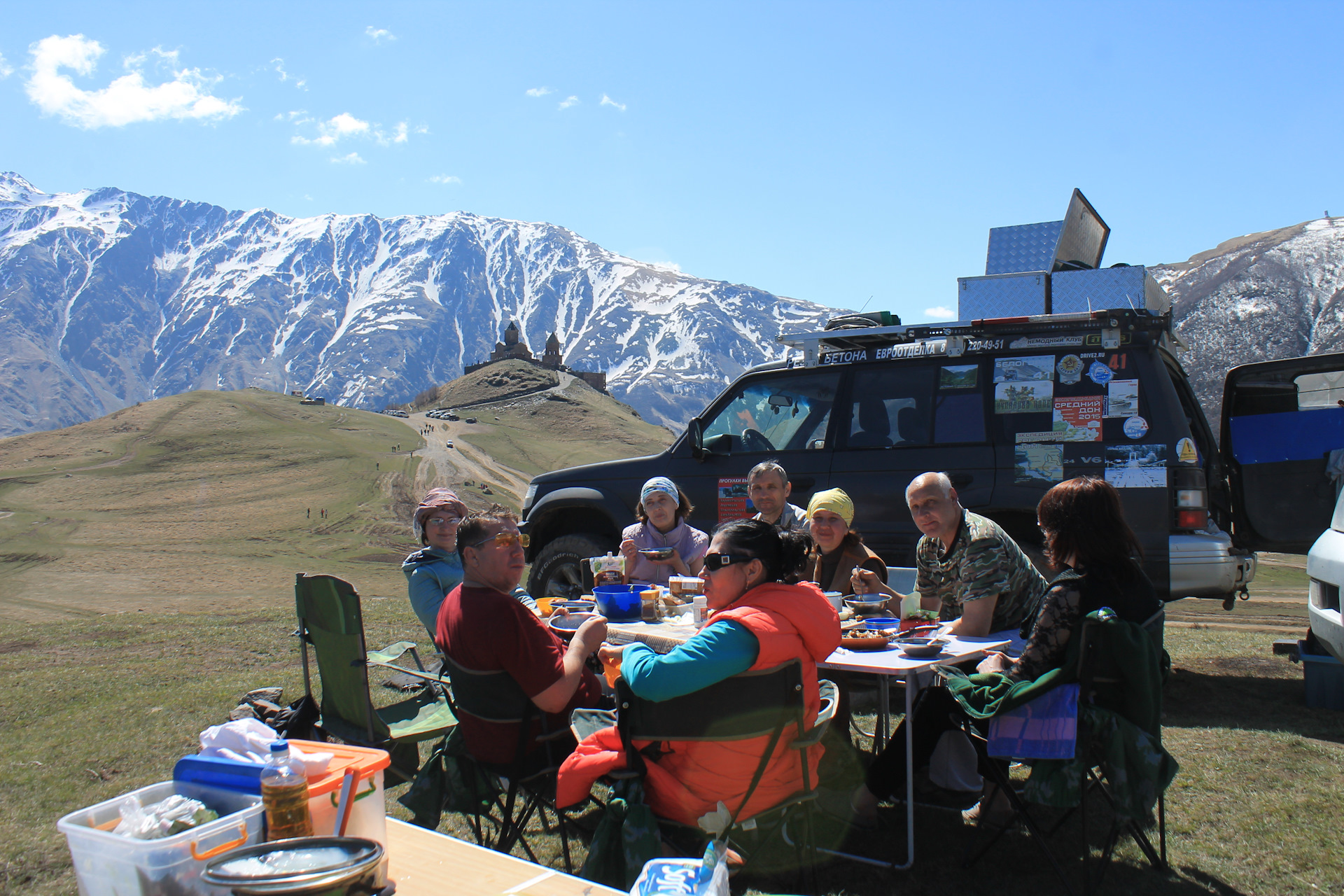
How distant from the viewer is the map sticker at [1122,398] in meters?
5.20

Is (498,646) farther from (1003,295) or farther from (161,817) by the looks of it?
(1003,295)

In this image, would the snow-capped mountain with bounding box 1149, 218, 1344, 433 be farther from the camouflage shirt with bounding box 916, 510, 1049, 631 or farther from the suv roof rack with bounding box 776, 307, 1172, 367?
the camouflage shirt with bounding box 916, 510, 1049, 631

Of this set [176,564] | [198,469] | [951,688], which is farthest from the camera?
[198,469]

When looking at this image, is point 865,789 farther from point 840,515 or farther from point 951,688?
point 840,515

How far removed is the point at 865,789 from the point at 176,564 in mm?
48954

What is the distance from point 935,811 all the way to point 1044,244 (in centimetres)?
399

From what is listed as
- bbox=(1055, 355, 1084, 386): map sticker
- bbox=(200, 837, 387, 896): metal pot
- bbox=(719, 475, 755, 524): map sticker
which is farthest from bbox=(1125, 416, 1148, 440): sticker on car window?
bbox=(200, 837, 387, 896): metal pot

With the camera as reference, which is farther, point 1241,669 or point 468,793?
point 1241,669

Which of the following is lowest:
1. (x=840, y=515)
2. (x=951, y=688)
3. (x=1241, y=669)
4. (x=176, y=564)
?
(x=176, y=564)

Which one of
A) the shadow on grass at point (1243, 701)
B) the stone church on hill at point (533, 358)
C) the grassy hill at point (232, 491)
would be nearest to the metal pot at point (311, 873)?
the shadow on grass at point (1243, 701)

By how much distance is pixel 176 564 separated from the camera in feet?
147

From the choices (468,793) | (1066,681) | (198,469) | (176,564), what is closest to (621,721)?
(468,793)

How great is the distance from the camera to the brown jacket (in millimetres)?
4598

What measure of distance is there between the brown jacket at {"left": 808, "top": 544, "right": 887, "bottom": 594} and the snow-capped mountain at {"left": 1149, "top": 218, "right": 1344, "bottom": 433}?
486 feet
